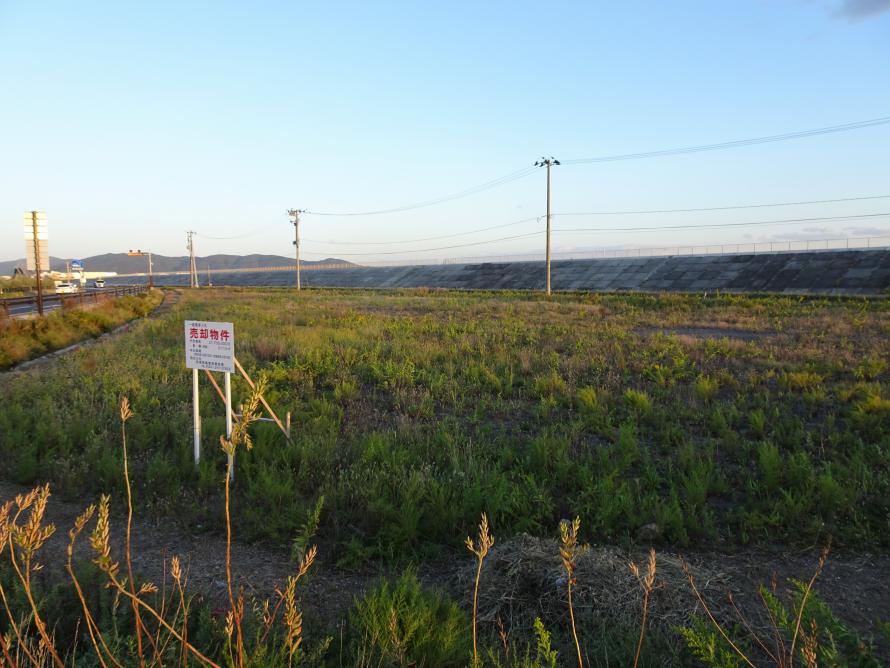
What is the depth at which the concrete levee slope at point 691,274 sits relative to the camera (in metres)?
36.3

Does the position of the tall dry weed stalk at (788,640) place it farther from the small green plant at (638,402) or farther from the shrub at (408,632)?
the small green plant at (638,402)

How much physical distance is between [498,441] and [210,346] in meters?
3.85

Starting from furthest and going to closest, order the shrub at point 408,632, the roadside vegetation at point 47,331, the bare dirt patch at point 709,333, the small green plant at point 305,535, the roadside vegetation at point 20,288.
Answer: the roadside vegetation at point 20,288 → the bare dirt patch at point 709,333 → the roadside vegetation at point 47,331 → the small green plant at point 305,535 → the shrub at point 408,632

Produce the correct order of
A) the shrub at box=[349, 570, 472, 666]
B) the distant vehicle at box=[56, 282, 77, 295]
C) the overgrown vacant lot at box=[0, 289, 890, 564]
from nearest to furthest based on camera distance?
the shrub at box=[349, 570, 472, 666] < the overgrown vacant lot at box=[0, 289, 890, 564] < the distant vehicle at box=[56, 282, 77, 295]

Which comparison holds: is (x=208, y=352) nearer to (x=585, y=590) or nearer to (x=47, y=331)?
(x=585, y=590)

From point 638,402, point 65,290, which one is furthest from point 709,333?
point 65,290

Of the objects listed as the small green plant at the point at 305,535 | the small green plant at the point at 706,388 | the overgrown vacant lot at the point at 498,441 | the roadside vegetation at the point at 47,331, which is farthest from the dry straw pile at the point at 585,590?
the roadside vegetation at the point at 47,331

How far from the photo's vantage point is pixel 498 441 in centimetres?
723

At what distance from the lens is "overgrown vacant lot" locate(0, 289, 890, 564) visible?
5215 millimetres

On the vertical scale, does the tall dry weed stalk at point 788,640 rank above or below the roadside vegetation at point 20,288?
below

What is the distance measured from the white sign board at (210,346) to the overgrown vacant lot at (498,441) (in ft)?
3.73

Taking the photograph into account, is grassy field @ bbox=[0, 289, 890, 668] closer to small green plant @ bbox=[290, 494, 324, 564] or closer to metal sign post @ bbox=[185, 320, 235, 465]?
small green plant @ bbox=[290, 494, 324, 564]

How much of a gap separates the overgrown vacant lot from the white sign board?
3.73 feet

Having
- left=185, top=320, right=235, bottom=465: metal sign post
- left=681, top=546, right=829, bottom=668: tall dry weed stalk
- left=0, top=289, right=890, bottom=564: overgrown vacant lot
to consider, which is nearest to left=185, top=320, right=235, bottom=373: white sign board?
left=185, top=320, right=235, bottom=465: metal sign post
